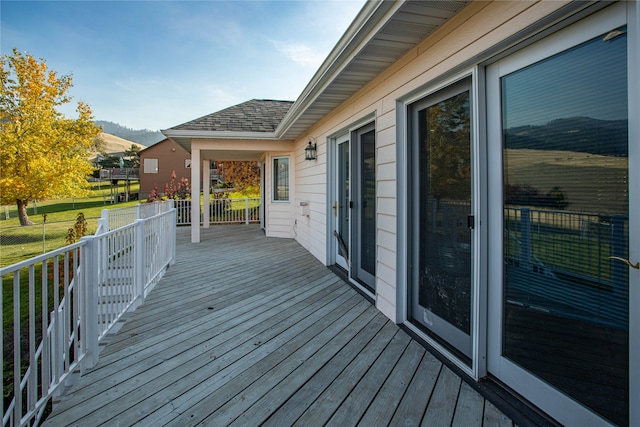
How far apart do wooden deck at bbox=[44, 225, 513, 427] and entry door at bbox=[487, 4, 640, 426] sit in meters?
0.40

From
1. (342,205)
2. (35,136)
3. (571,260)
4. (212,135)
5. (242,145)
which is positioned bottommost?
(571,260)

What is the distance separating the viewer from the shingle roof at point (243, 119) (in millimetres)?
7309

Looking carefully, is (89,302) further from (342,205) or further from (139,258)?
(342,205)

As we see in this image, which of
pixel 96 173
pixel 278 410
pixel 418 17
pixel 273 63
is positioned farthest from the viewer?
pixel 96 173

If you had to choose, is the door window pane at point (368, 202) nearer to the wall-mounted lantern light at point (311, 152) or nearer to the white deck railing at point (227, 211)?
the wall-mounted lantern light at point (311, 152)

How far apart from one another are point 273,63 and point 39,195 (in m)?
9.89

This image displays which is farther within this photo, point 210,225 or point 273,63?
point 210,225

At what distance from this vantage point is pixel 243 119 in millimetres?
7906

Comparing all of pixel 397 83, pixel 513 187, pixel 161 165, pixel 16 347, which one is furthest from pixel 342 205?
pixel 161 165

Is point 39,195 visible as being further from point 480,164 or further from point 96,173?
point 96,173

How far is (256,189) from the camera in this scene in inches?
609

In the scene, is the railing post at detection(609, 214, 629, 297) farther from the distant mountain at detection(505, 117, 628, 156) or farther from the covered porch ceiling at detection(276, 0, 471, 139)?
the covered porch ceiling at detection(276, 0, 471, 139)

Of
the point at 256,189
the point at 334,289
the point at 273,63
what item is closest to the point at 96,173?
the point at 256,189

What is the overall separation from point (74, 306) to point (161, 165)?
29.2 m
